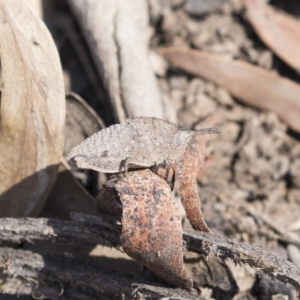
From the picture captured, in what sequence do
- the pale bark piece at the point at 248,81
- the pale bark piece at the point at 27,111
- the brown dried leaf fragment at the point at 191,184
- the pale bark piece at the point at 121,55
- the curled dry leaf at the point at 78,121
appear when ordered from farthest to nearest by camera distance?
the pale bark piece at the point at 248,81
the pale bark piece at the point at 121,55
the curled dry leaf at the point at 78,121
the pale bark piece at the point at 27,111
the brown dried leaf fragment at the point at 191,184

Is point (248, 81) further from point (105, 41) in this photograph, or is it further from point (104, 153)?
point (104, 153)

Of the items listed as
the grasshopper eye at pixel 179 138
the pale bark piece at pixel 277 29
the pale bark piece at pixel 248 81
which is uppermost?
the pale bark piece at pixel 277 29

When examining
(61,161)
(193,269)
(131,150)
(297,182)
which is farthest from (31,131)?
(297,182)

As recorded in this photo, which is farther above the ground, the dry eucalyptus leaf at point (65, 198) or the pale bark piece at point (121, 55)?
the pale bark piece at point (121, 55)

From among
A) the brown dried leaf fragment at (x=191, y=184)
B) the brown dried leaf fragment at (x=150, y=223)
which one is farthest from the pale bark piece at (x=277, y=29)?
the brown dried leaf fragment at (x=150, y=223)

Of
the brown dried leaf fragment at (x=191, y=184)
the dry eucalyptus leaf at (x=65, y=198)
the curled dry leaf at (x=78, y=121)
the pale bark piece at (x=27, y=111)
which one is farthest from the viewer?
the curled dry leaf at (x=78, y=121)

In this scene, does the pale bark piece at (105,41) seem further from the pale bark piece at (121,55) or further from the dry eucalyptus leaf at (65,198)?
the dry eucalyptus leaf at (65,198)
